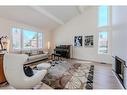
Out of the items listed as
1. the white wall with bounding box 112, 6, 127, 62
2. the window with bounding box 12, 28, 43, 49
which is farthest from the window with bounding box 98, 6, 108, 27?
the window with bounding box 12, 28, 43, 49

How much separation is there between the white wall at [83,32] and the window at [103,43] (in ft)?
0.84

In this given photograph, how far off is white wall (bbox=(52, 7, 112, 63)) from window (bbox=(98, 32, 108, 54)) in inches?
10.1

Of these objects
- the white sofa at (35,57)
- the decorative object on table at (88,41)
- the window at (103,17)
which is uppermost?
the window at (103,17)

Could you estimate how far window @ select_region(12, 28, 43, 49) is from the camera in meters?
6.90

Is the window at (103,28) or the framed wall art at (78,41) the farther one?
A: the framed wall art at (78,41)

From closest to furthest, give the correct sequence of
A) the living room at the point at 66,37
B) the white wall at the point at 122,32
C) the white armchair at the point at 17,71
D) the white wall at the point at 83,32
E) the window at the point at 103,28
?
the white armchair at the point at 17,71 → the white wall at the point at 122,32 → the living room at the point at 66,37 → the window at the point at 103,28 → the white wall at the point at 83,32

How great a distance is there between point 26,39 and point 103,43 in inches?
189

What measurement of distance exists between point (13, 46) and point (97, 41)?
5.06 m

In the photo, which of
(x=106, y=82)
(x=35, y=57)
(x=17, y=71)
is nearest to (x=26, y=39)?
(x=35, y=57)

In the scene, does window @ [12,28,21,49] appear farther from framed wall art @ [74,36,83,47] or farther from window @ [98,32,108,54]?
window @ [98,32,108,54]

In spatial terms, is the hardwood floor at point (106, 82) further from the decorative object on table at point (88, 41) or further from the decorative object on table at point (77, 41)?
the decorative object on table at point (77, 41)

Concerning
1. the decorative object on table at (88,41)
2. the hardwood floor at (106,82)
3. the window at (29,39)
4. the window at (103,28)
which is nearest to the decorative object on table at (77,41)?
the decorative object on table at (88,41)

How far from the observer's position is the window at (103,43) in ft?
25.7
